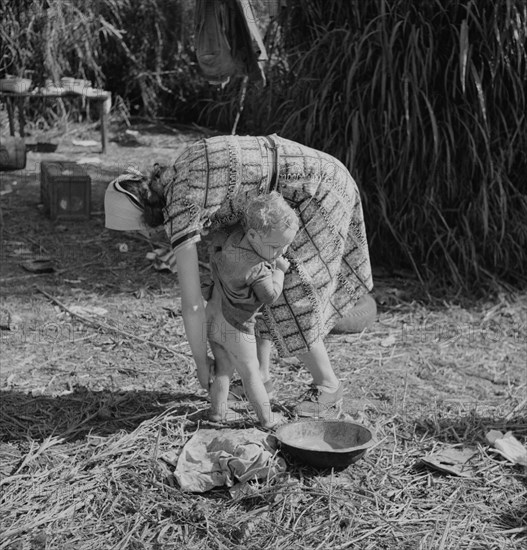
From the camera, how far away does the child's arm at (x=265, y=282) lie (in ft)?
10.7

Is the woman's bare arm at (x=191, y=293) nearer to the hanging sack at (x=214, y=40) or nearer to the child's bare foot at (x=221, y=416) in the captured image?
the child's bare foot at (x=221, y=416)

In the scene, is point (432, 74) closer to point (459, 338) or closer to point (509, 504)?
point (459, 338)

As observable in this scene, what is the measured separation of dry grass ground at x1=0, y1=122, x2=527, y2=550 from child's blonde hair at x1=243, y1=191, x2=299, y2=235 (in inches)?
38.0

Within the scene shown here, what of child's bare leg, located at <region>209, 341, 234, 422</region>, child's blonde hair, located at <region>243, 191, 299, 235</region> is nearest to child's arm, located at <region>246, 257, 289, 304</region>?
child's blonde hair, located at <region>243, 191, 299, 235</region>

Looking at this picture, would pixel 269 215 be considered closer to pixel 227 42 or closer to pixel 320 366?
pixel 320 366

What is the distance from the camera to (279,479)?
325cm

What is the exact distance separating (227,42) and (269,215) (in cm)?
288

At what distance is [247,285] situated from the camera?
A: 3.31m

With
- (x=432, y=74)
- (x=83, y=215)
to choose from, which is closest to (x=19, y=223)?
(x=83, y=215)

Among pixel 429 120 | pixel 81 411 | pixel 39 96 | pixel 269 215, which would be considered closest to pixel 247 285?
pixel 269 215

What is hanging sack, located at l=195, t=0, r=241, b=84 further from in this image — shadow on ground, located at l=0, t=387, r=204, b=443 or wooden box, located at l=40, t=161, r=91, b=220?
shadow on ground, located at l=0, t=387, r=204, b=443

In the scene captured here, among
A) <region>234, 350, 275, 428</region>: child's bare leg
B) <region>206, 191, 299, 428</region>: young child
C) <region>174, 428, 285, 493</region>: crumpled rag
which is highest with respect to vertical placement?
<region>206, 191, 299, 428</region>: young child

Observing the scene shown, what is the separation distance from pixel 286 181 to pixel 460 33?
249 centimetres

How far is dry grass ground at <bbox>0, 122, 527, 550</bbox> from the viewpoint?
3.02 metres
